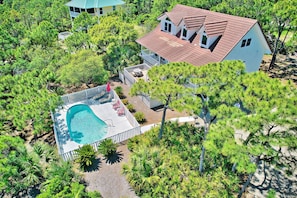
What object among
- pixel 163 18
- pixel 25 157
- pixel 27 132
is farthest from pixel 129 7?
pixel 25 157

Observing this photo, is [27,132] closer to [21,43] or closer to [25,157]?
[25,157]

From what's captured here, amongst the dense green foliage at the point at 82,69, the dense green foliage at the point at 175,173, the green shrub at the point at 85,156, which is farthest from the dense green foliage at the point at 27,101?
the dense green foliage at the point at 175,173

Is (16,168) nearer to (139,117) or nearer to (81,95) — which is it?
(139,117)

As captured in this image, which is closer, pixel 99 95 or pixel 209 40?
pixel 209 40

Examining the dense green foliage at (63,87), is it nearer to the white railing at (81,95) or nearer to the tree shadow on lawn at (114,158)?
the white railing at (81,95)

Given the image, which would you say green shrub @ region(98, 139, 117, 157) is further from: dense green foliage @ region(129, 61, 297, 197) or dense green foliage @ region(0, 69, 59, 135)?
dense green foliage @ region(129, 61, 297, 197)

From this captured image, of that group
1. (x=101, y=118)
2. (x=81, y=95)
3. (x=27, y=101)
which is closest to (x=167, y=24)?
(x=81, y=95)
